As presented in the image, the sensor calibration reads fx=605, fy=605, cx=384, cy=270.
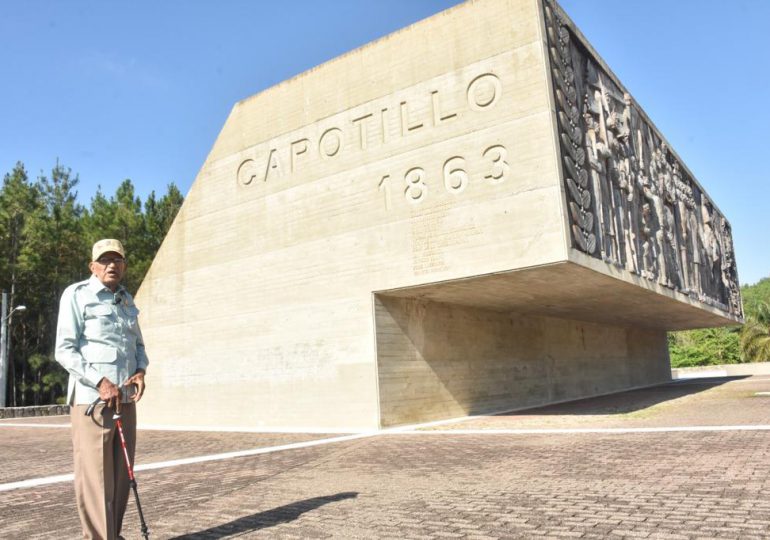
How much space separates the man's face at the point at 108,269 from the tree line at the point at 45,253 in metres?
30.5

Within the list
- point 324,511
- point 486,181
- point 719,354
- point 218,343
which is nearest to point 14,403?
point 218,343

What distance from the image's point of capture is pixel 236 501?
233 inches

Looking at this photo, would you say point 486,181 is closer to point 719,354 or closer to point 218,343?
point 218,343

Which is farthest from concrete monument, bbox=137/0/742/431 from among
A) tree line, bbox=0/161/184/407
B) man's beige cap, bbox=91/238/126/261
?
tree line, bbox=0/161/184/407

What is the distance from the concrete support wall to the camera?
14.5 m

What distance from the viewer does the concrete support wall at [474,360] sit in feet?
47.4

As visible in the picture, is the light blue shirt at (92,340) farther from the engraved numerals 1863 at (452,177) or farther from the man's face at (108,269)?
the engraved numerals 1863 at (452,177)

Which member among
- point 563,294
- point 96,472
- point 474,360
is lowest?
point 96,472

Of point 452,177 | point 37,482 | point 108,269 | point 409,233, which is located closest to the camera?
point 108,269

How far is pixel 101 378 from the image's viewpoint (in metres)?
3.93

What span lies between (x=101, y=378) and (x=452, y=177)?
10.6 m

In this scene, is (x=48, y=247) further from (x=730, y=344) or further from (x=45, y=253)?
(x=730, y=344)

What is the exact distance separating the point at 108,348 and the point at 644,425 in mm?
10508

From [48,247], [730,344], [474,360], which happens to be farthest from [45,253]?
[730,344]
